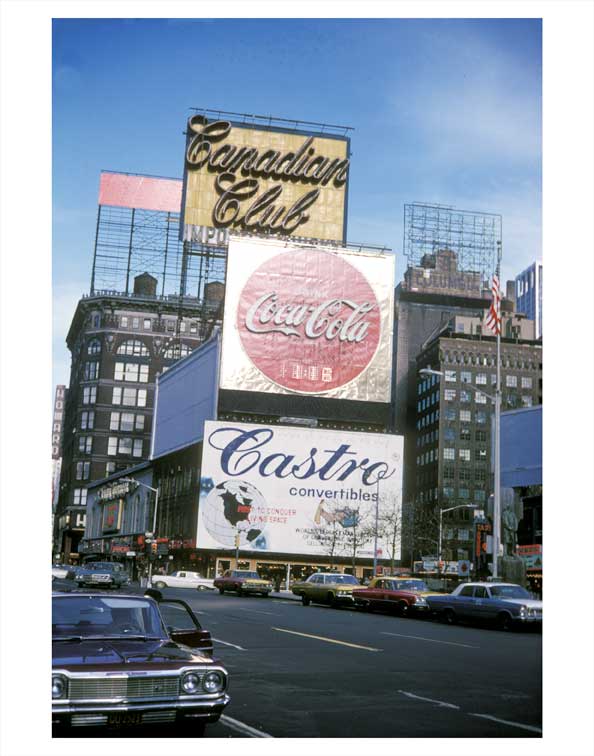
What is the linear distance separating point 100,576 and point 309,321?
44.0 metres

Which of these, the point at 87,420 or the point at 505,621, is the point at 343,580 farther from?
the point at 87,420

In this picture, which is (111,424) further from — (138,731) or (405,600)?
(138,731)

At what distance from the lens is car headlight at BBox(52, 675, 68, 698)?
27.4ft

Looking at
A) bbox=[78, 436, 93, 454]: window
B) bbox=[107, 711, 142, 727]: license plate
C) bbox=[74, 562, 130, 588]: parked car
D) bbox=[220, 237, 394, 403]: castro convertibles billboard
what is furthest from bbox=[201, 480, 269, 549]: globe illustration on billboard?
bbox=[107, 711, 142, 727]: license plate

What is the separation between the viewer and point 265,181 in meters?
73.9

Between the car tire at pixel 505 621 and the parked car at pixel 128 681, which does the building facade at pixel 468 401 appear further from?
the parked car at pixel 128 681

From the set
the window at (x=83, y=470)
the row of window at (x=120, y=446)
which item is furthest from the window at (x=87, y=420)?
the window at (x=83, y=470)

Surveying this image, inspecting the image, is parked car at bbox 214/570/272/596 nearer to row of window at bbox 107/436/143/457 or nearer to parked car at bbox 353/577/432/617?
parked car at bbox 353/577/432/617

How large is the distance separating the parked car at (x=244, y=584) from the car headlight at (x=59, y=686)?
3842cm

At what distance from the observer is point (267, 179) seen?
7344 centimetres

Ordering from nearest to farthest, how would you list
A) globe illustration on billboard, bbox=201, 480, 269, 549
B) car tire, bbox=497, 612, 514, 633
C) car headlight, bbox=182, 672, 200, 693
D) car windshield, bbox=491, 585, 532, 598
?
car headlight, bbox=182, 672, 200, 693 < car tire, bbox=497, 612, 514, 633 < car windshield, bbox=491, 585, 532, 598 < globe illustration on billboard, bbox=201, 480, 269, 549

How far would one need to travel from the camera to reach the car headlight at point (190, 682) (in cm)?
862
